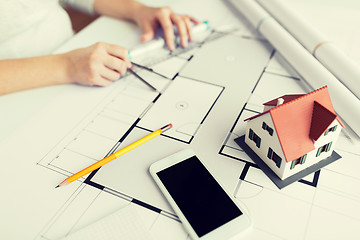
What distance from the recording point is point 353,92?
0.68 m

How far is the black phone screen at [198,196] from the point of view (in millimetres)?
512

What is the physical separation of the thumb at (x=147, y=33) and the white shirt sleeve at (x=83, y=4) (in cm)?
22

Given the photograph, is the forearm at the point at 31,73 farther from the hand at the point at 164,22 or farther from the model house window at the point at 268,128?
the model house window at the point at 268,128

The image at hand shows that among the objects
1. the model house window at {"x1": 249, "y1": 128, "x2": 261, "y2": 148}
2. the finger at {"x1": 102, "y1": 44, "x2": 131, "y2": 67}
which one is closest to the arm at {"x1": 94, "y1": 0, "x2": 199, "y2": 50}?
the finger at {"x1": 102, "y1": 44, "x2": 131, "y2": 67}

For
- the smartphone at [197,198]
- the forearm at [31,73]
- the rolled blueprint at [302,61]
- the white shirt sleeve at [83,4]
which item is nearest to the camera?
the smartphone at [197,198]

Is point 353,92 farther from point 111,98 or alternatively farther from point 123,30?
point 123,30

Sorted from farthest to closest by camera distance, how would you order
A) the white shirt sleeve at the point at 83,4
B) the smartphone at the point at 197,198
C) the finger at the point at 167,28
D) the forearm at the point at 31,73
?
the white shirt sleeve at the point at 83,4
the finger at the point at 167,28
the forearm at the point at 31,73
the smartphone at the point at 197,198

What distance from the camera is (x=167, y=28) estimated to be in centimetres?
90

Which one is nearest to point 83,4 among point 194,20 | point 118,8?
point 118,8

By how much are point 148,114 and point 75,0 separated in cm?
59

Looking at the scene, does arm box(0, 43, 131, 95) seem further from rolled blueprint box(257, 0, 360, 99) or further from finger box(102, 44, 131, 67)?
rolled blueprint box(257, 0, 360, 99)

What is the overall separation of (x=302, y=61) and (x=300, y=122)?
267 millimetres

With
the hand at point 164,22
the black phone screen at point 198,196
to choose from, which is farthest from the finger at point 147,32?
the black phone screen at point 198,196

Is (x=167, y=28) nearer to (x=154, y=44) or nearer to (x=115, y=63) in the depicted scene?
(x=154, y=44)
